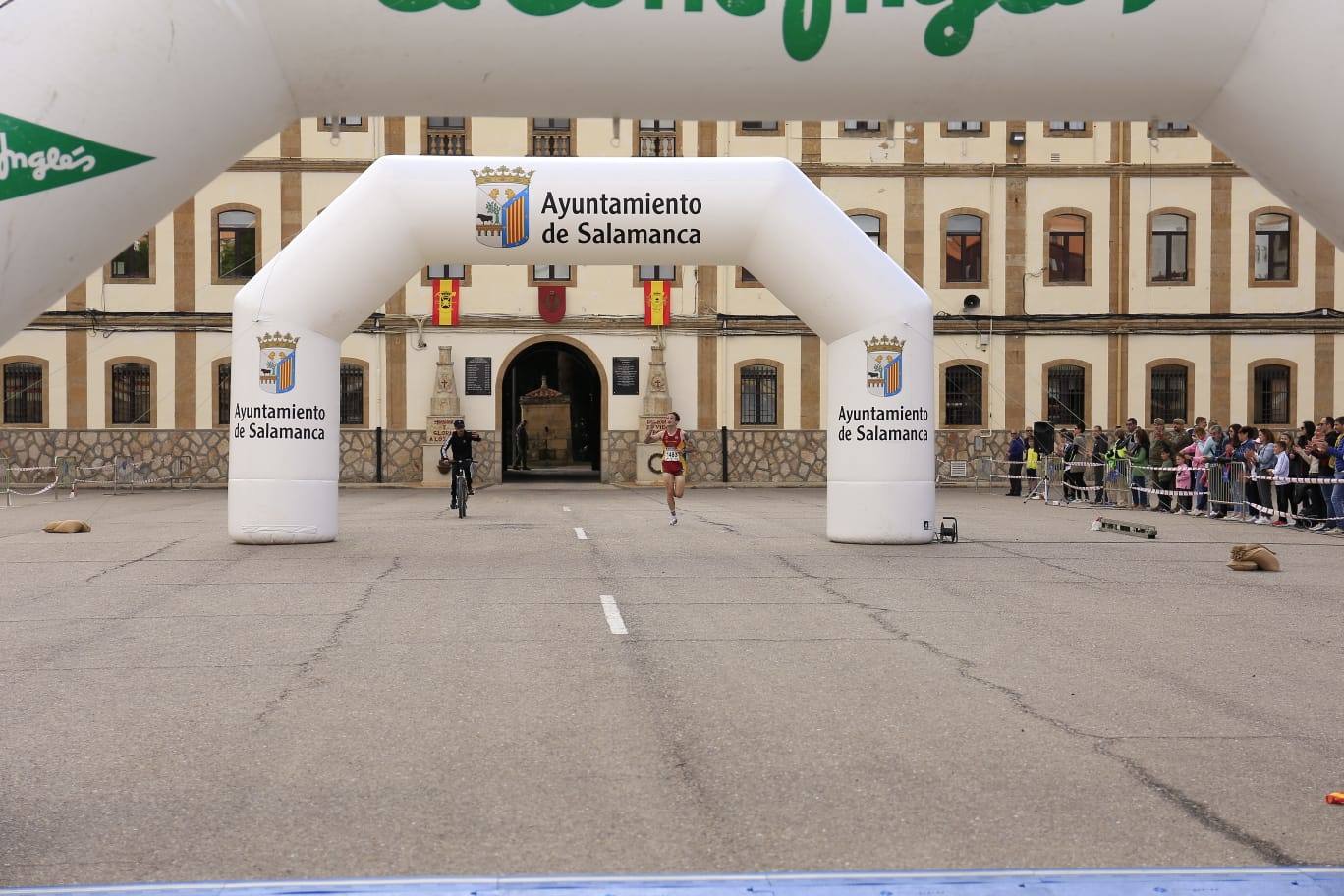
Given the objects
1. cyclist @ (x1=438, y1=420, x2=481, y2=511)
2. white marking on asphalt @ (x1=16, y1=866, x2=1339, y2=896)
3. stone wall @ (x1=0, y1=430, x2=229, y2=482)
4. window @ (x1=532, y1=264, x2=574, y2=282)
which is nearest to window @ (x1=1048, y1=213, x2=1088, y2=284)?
window @ (x1=532, y1=264, x2=574, y2=282)

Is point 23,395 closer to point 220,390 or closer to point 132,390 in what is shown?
point 132,390

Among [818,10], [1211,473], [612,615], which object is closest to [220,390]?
[1211,473]

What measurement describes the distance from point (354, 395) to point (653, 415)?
820 cm

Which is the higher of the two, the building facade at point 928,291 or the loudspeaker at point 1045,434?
the building facade at point 928,291

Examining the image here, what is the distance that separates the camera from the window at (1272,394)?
39031mm


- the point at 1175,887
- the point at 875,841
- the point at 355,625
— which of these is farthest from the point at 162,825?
the point at 355,625

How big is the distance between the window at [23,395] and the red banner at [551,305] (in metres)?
13.6

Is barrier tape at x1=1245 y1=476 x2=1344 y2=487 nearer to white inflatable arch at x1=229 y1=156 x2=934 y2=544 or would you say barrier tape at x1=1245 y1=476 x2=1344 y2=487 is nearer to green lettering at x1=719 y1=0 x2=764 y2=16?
Answer: white inflatable arch at x1=229 y1=156 x2=934 y2=544

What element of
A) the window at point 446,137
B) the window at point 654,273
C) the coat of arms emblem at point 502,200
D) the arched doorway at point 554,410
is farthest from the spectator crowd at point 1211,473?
the arched doorway at point 554,410

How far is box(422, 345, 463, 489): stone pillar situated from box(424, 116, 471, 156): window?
565cm

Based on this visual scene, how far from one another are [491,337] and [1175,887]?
3506cm

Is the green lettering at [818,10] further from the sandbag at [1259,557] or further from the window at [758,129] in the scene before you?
the window at [758,129]

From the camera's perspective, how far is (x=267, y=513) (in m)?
17.6

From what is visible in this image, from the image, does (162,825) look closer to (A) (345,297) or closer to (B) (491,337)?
(A) (345,297)
